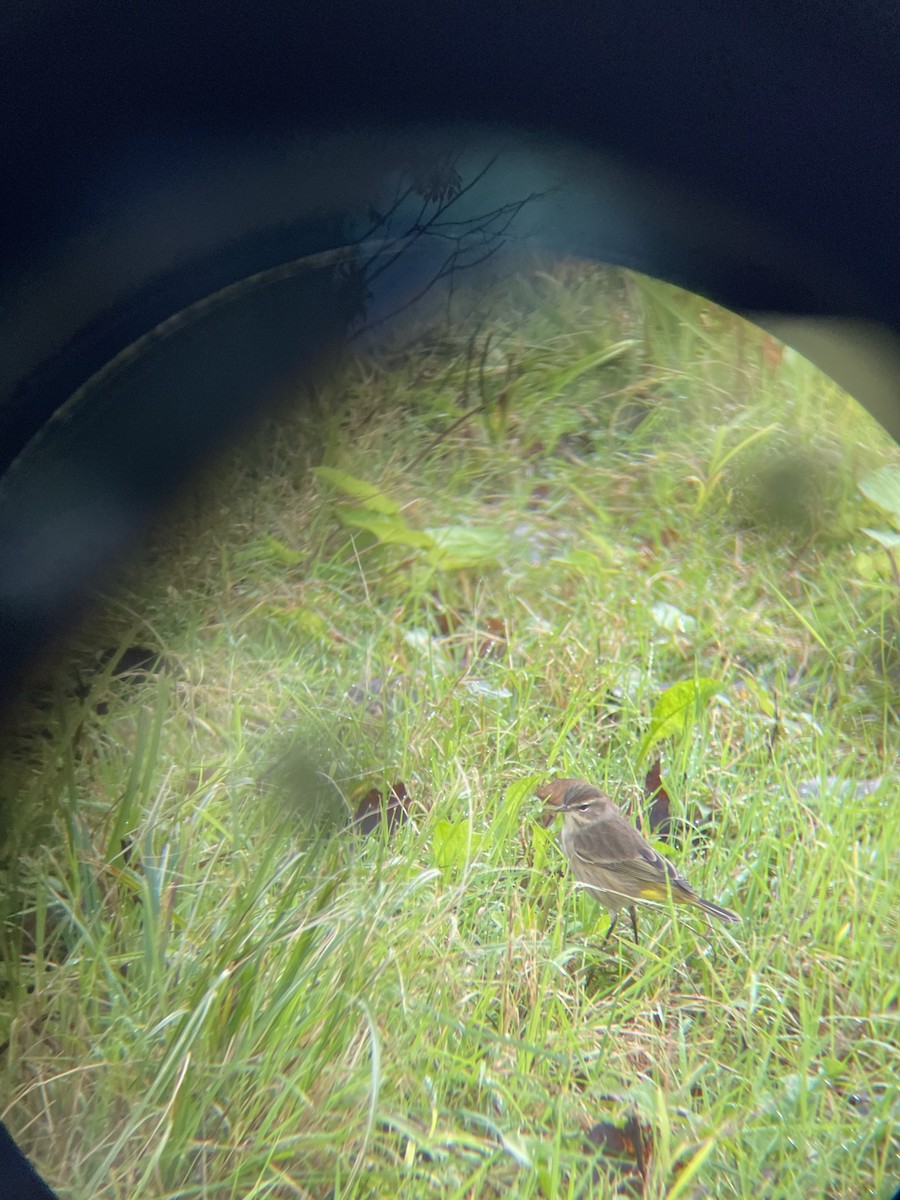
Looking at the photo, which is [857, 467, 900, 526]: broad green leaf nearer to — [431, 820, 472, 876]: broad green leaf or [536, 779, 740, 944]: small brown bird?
[536, 779, 740, 944]: small brown bird

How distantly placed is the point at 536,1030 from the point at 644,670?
0.33 meters

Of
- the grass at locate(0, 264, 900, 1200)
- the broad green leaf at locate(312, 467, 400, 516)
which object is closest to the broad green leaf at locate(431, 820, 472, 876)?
the grass at locate(0, 264, 900, 1200)

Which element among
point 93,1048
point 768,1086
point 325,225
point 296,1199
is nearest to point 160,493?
point 325,225

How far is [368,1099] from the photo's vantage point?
751 millimetres

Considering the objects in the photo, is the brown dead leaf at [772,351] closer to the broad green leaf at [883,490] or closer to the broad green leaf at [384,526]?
the broad green leaf at [883,490]

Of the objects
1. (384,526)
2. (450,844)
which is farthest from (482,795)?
(384,526)

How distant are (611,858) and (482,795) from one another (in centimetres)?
12

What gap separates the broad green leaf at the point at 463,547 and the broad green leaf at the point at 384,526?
2cm

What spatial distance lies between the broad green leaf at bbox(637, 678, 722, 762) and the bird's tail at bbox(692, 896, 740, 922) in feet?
0.45

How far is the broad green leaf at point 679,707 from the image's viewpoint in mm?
877

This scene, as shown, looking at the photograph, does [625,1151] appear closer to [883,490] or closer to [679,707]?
[679,707]

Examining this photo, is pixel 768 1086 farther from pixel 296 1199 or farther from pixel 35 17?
pixel 35 17

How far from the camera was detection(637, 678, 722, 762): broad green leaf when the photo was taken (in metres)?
0.88

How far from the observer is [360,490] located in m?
0.90
